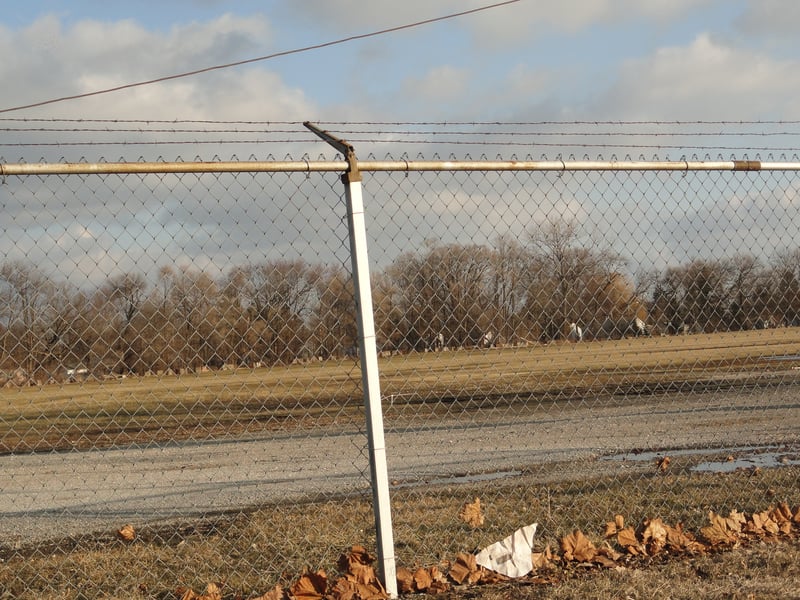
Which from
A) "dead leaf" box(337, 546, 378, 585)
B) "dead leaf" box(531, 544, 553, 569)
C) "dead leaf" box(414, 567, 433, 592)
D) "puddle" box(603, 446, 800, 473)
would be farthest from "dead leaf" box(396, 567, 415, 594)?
"puddle" box(603, 446, 800, 473)

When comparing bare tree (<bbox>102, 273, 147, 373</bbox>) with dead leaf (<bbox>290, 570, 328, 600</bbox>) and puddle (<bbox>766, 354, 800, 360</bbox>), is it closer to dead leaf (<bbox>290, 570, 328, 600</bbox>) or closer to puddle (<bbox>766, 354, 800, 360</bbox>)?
dead leaf (<bbox>290, 570, 328, 600</bbox>)

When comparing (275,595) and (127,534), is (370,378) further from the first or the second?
(127,534)

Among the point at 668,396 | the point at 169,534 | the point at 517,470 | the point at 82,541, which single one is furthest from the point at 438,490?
the point at 668,396

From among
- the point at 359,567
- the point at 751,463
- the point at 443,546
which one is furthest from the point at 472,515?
the point at 751,463

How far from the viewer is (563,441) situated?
39.6ft

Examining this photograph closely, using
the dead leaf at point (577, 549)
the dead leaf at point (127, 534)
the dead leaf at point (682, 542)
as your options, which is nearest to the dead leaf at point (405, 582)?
the dead leaf at point (577, 549)

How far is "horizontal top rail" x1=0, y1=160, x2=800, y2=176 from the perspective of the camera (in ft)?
13.0

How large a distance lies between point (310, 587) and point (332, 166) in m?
2.11

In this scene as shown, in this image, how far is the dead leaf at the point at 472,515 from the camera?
656 centimetres

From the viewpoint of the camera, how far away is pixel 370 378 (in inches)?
166

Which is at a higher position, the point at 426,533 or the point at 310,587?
the point at 310,587

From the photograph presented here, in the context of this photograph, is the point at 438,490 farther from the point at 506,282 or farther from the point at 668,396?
the point at 668,396

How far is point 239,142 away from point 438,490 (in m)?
4.68

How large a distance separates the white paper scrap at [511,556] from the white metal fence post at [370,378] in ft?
2.16
